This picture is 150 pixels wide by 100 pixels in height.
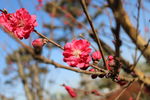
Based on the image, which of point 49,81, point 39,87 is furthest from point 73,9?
point 39,87

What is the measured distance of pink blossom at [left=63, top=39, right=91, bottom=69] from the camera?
920 millimetres

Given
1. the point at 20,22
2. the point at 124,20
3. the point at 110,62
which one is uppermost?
the point at 124,20

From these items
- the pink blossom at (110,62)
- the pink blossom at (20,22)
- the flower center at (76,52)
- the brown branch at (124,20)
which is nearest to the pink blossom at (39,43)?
the pink blossom at (20,22)

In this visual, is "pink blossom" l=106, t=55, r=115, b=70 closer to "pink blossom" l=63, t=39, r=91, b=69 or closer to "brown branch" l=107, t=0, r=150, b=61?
"pink blossom" l=63, t=39, r=91, b=69

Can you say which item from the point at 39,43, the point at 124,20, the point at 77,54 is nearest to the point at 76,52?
the point at 77,54

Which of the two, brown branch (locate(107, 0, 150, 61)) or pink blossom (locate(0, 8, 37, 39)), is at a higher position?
brown branch (locate(107, 0, 150, 61))

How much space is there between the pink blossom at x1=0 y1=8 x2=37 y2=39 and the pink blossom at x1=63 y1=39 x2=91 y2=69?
0.55 feet

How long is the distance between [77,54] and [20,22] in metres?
0.28

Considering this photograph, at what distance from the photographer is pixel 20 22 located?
92cm

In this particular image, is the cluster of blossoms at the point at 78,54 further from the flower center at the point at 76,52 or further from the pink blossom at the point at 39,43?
the pink blossom at the point at 39,43

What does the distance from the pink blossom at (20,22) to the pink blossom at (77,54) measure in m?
0.17

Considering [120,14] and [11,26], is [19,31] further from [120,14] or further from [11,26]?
[120,14]

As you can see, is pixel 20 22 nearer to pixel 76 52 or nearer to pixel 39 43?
pixel 39 43

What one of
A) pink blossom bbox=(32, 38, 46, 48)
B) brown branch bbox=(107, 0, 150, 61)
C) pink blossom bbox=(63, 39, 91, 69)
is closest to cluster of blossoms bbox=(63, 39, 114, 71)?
pink blossom bbox=(63, 39, 91, 69)
